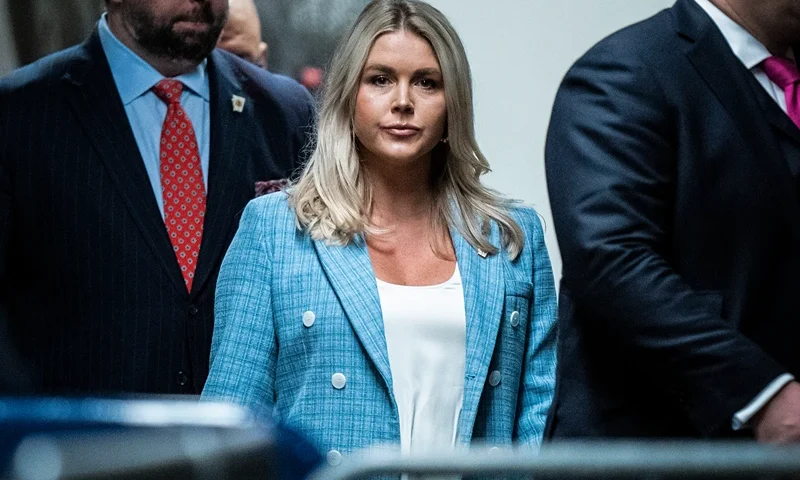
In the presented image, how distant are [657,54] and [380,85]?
74cm

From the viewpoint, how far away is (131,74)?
354 cm

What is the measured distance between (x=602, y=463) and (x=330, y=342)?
1.45 meters

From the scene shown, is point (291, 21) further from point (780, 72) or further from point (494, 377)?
point (780, 72)

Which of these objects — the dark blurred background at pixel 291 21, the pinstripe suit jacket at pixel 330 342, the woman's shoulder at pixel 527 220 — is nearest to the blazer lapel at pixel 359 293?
the pinstripe suit jacket at pixel 330 342

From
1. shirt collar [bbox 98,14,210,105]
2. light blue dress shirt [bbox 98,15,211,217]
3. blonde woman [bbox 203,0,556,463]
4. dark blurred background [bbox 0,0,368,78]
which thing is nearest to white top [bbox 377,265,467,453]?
blonde woman [bbox 203,0,556,463]

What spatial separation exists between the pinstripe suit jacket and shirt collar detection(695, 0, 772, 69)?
74 cm

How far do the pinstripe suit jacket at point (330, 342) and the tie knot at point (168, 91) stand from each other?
2.02 ft

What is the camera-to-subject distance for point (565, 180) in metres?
2.43

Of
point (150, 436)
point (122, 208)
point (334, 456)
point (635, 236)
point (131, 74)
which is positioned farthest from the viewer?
point (131, 74)

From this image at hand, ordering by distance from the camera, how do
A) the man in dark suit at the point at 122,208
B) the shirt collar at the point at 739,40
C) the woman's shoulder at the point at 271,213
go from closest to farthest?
the shirt collar at the point at 739,40
the woman's shoulder at the point at 271,213
the man in dark suit at the point at 122,208

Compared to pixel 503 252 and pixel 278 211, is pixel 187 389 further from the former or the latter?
pixel 503 252

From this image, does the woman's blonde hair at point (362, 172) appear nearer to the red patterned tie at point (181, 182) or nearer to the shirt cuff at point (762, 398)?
the red patterned tie at point (181, 182)

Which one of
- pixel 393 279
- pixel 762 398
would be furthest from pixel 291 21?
pixel 762 398

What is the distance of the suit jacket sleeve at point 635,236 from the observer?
2.29 meters
